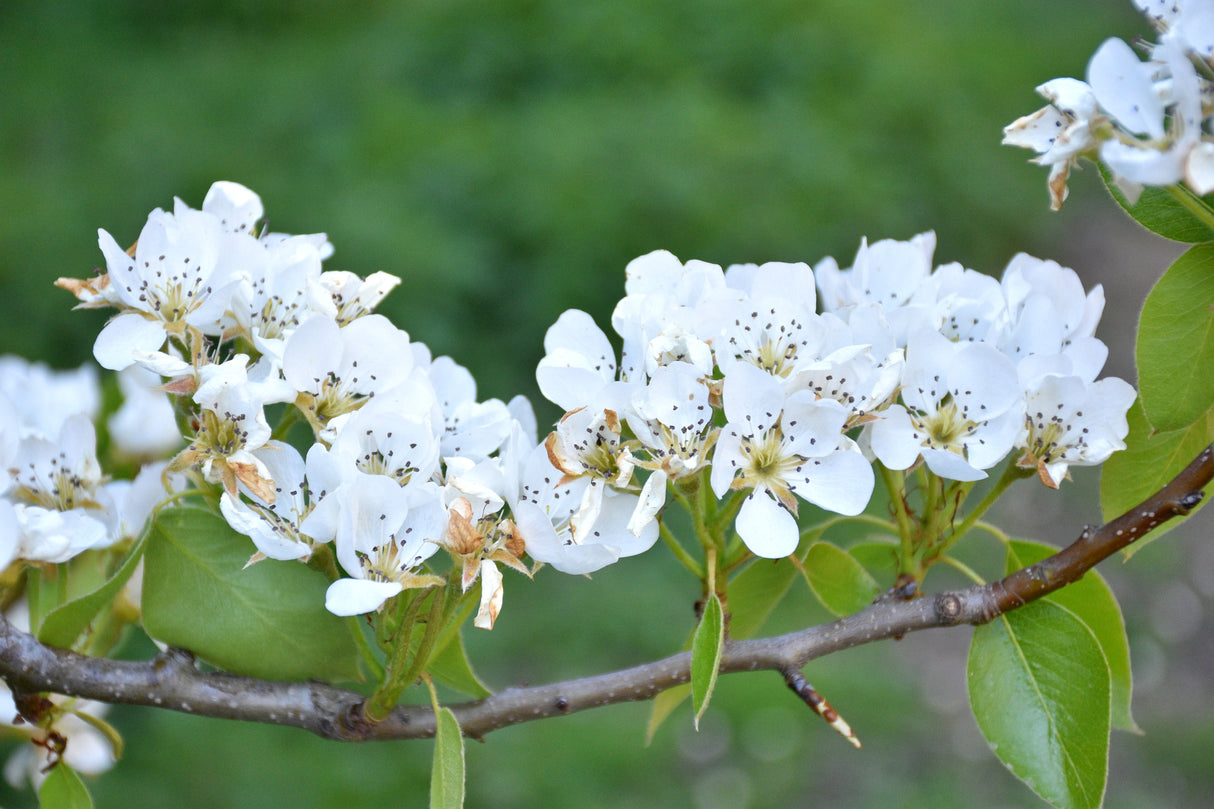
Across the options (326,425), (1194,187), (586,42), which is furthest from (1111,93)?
(586,42)

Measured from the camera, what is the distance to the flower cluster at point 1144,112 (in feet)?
2.27

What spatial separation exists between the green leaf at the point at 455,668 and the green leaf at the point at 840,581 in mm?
307

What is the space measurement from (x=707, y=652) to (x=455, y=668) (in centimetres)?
25

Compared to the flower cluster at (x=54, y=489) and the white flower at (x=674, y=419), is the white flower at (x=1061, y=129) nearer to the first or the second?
the white flower at (x=674, y=419)

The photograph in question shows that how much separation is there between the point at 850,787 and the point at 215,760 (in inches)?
76.3

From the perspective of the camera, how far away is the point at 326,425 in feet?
2.87

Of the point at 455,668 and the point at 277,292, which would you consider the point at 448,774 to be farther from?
the point at 277,292

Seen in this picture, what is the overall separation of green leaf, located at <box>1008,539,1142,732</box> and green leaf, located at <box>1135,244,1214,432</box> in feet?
0.60

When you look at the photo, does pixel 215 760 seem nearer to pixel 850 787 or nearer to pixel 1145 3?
pixel 850 787

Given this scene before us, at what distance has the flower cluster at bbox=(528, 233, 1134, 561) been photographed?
825 millimetres

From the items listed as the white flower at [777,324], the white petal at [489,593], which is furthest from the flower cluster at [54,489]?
the white flower at [777,324]

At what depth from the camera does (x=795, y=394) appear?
830 millimetres

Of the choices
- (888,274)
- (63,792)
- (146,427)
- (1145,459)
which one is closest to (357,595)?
(63,792)

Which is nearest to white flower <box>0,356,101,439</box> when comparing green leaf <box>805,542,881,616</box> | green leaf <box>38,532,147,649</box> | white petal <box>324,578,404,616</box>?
green leaf <box>38,532,147,649</box>
